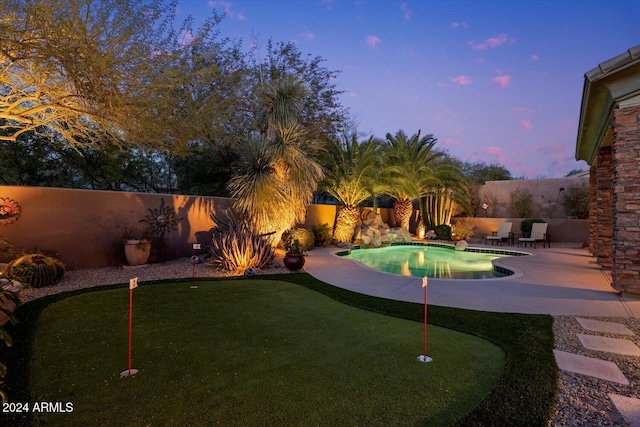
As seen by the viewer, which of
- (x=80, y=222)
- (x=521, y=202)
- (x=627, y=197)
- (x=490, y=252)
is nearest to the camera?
(x=627, y=197)

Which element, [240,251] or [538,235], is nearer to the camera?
[240,251]

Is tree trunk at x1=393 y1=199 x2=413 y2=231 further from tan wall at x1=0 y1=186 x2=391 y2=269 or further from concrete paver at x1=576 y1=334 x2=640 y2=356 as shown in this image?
concrete paver at x1=576 y1=334 x2=640 y2=356

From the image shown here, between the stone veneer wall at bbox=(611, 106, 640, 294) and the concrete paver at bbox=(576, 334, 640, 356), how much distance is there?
8.37 ft

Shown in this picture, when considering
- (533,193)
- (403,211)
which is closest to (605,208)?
(403,211)

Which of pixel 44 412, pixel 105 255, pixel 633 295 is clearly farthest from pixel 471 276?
pixel 105 255

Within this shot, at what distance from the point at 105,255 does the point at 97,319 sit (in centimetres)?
492

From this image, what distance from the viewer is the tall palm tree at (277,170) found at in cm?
998

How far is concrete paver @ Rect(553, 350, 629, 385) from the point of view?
3.03 meters

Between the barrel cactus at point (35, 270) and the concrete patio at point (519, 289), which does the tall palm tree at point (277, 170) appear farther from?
the barrel cactus at point (35, 270)

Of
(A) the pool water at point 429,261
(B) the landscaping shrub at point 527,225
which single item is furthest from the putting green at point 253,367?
(B) the landscaping shrub at point 527,225

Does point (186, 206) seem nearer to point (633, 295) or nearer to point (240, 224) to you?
point (240, 224)

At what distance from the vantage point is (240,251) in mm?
8555

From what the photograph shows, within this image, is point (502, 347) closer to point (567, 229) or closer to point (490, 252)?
point (490, 252)

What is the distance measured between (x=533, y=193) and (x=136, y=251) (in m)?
19.9
